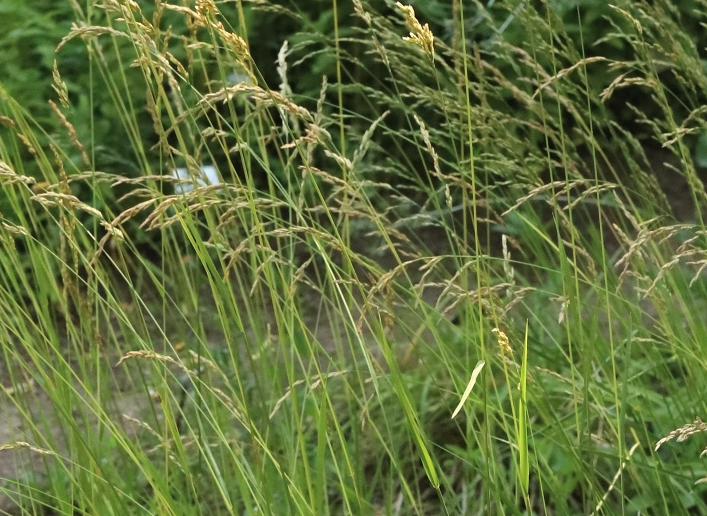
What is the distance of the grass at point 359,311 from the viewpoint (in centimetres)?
134

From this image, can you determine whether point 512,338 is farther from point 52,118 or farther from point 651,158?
point 651,158

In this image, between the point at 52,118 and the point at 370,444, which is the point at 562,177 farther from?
the point at 52,118

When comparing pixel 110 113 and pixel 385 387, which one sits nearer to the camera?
pixel 385 387

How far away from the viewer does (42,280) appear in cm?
172

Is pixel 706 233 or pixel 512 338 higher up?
pixel 706 233

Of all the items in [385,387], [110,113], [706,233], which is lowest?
[385,387]

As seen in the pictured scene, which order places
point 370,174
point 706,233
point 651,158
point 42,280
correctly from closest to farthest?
point 706,233 → point 42,280 → point 370,174 → point 651,158

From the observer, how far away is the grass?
52.7 inches

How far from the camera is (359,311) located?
72.6 inches

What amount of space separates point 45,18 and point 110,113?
38 cm

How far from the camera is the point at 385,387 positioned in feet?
7.58

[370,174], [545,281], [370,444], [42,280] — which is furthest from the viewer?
[370,174]

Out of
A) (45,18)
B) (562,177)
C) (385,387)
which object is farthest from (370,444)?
(45,18)

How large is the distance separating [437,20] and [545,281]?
42.3 inches
